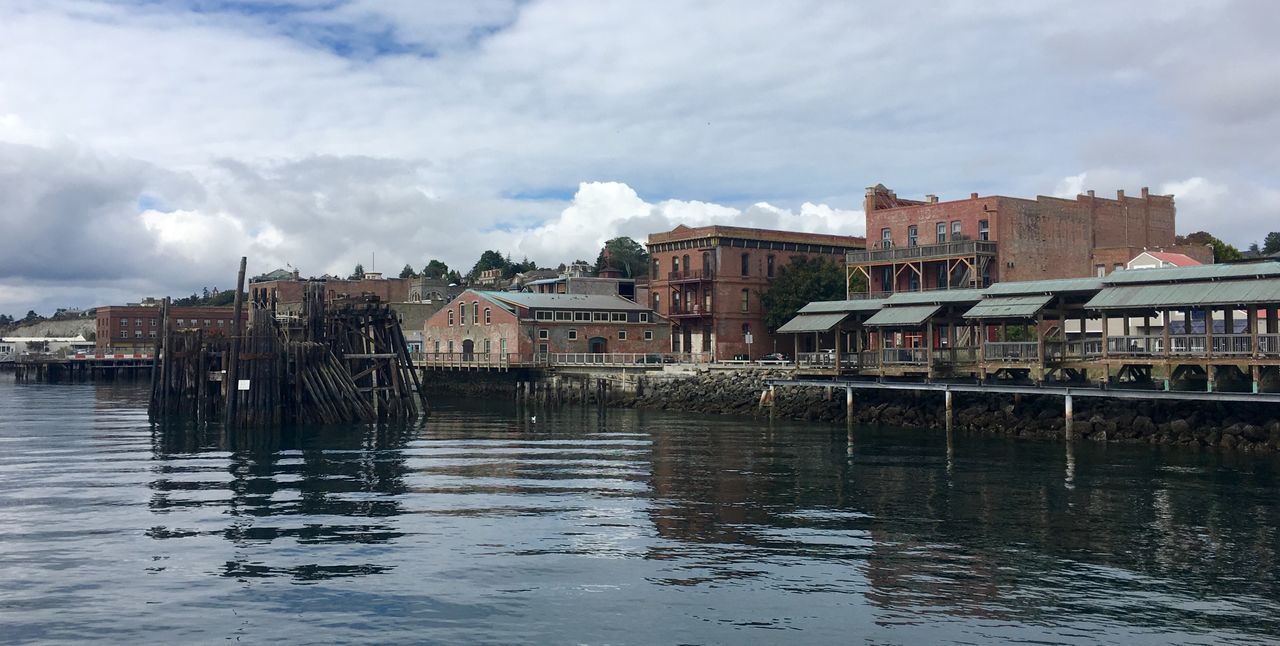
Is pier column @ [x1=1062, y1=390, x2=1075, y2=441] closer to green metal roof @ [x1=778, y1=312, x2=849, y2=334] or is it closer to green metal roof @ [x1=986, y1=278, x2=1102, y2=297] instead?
green metal roof @ [x1=986, y1=278, x2=1102, y2=297]

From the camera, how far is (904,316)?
165 feet

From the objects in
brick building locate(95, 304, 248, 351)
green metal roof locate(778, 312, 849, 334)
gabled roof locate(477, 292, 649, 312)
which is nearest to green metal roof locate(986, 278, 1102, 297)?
green metal roof locate(778, 312, 849, 334)

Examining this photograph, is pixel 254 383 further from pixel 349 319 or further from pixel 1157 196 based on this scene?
pixel 1157 196

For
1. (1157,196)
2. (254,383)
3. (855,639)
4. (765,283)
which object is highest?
(1157,196)

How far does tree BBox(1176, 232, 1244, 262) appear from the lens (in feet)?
257

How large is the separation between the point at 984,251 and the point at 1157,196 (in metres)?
18.5

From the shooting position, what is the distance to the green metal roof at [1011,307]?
4353cm

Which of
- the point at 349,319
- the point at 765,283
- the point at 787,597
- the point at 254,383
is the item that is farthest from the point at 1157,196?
the point at 787,597

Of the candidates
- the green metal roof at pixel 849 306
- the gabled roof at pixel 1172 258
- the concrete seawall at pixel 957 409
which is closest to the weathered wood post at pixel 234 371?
the concrete seawall at pixel 957 409

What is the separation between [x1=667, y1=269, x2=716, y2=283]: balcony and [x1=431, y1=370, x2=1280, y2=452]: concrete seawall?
12.6m

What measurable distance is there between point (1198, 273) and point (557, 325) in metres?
48.8

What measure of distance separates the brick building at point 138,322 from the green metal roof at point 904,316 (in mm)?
104514

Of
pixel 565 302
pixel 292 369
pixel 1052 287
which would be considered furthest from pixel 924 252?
pixel 292 369

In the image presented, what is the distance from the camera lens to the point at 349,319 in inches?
2275
